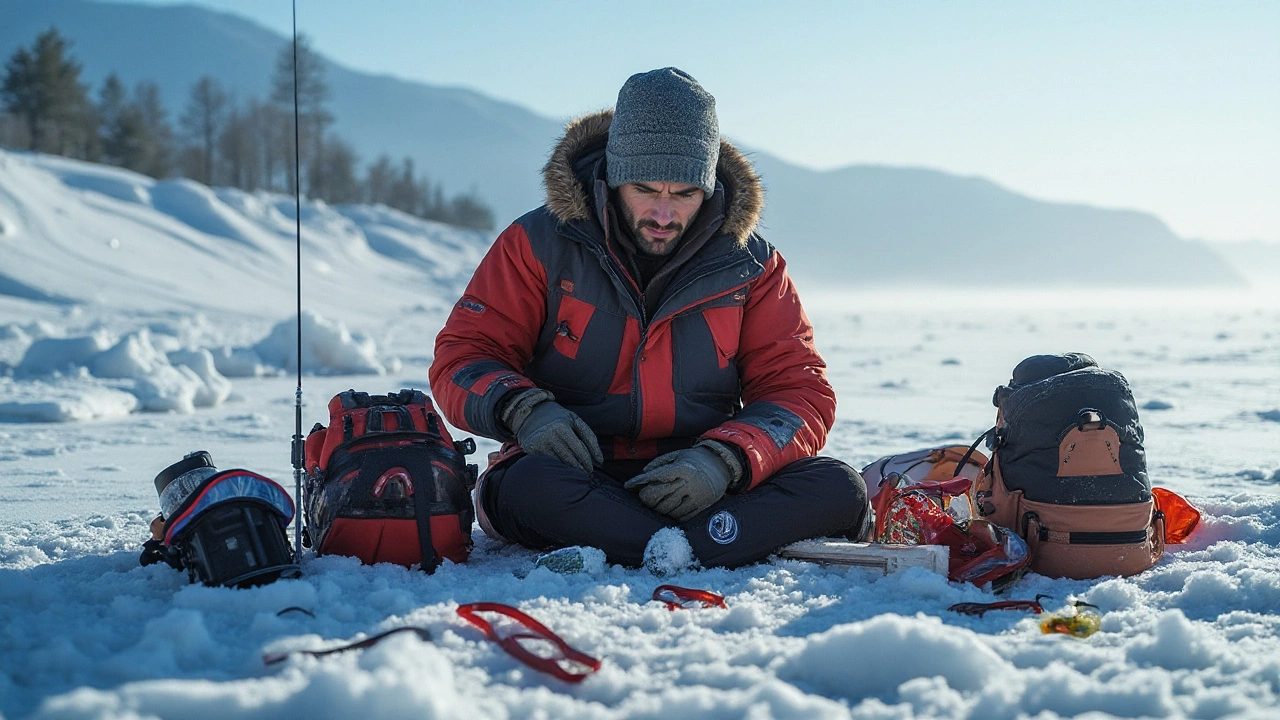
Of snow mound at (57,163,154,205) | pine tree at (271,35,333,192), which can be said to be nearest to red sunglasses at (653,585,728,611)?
snow mound at (57,163,154,205)

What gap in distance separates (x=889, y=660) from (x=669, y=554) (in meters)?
0.87

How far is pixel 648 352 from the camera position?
9.25 ft

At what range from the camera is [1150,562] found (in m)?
2.53

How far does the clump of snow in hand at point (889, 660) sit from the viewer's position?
1.65 meters

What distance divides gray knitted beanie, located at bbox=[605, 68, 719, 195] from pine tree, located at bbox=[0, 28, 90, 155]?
124 ft

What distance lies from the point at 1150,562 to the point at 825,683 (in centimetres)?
133

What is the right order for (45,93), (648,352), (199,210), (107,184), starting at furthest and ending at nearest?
(45,93) → (199,210) → (107,184) → (648,352)

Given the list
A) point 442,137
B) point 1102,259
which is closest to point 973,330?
point 1102,259

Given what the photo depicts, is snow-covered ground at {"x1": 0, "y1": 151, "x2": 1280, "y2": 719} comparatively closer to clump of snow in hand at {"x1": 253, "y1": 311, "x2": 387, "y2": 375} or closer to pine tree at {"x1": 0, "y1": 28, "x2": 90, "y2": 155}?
clump of snow in hand at {"x1": 253, "y1": 311, "x2": 387, "y2": 375}

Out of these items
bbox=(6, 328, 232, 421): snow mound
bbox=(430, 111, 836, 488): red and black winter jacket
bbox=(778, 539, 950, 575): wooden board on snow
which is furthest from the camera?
bbox=(6, 328, 232, 421): snow mound

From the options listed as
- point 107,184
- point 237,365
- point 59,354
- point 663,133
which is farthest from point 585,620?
point 107,184

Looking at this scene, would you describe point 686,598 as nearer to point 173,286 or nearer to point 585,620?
point 585,620

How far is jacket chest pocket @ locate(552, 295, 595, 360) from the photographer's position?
112 inches

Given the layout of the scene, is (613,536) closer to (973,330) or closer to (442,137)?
(973,330)
